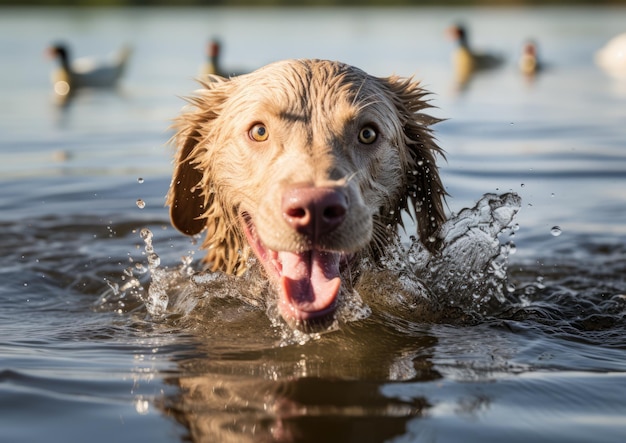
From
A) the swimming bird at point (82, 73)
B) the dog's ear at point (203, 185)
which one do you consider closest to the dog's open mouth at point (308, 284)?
the dog's ear at point (203, 185)

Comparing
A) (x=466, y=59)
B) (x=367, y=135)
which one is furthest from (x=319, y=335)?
(x=466, y=59)

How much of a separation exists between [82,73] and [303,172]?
61.3 ft

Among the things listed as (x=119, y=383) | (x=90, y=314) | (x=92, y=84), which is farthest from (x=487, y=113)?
(x=119, y=383)

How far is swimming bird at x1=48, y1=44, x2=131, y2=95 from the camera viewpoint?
2194cm

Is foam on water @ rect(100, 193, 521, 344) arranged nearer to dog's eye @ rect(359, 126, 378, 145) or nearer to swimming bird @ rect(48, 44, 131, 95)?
dog's eye @ rect(359, 126, 378, 145)

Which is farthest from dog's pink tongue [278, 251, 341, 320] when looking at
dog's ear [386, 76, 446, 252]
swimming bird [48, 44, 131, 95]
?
swimming bird [48, 44, 131, 95]

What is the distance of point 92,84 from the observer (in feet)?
74.9

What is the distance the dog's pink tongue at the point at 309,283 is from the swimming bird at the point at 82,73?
57.0ft

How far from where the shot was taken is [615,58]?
23.2m

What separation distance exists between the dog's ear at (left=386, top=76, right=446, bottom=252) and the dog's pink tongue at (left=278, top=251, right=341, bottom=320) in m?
1.29

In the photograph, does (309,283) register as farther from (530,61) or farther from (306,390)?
(530,61)

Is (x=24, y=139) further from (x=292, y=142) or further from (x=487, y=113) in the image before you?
(x=292, y=142)

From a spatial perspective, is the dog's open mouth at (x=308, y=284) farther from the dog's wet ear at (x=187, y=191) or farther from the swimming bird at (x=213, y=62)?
the swimming bird at (x=213, y=62)

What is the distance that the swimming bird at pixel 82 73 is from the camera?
72.0ft
